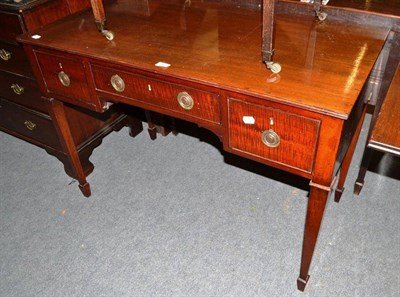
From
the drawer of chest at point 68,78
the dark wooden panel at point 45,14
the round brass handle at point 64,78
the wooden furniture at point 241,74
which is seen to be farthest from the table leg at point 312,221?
the dark wooden panel at point 45,14

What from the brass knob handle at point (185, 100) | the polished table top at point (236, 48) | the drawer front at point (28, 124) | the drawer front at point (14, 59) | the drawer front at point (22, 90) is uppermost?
the polished table top at point (236, 48)

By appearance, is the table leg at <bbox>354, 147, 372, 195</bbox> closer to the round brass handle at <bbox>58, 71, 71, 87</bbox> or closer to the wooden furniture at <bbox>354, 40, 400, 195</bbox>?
the wooden furniture at <bbox>354, 40, 400, 195</bbox>

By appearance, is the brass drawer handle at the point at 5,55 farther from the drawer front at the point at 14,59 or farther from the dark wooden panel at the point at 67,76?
the dark wooden panel at the point at 67,76

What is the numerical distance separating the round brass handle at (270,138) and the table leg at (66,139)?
3.35 ft

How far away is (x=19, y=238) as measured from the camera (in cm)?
197

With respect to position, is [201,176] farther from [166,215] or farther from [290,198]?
[290,198]

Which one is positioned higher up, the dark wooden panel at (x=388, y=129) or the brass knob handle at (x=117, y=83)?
the dark wooden panel at (x=388, y=129)

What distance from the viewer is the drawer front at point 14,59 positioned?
1.89m

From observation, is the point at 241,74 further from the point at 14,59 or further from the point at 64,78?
the point at 14,59

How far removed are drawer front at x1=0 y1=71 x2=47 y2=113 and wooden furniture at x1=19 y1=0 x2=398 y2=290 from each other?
318mm

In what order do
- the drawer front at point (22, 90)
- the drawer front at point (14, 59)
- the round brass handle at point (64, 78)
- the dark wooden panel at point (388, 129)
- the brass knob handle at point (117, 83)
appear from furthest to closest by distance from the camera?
1. the drawer front at point (22, 90)
2. the drawer front at point (14, 59)
3. the round brass handle at point (64, 78)
4. the brass knob handle at point (117, 83)
5. the dark wooden panel at point (388, 129)

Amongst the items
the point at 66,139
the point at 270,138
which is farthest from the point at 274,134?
the point at 66,139

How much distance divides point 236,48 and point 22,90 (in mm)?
1259

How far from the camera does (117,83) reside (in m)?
1.46
